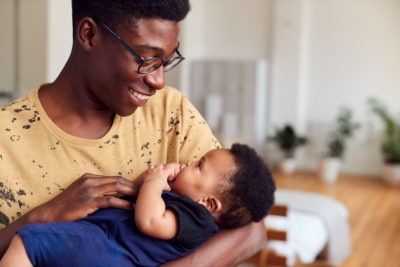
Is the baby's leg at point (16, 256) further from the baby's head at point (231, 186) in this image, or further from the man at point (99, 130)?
the baby's head at point (231, 186)

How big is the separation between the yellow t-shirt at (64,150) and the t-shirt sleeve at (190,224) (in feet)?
0.63

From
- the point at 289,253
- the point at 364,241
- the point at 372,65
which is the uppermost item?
the point at 372,65

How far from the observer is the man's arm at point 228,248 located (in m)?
1.36

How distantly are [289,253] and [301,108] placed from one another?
5521mm

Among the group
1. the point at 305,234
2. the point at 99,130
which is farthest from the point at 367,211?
the point at 99,130

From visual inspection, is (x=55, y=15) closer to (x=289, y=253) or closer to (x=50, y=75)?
(x=50, y=75)

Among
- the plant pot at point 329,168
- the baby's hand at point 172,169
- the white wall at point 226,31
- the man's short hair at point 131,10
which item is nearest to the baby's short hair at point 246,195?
the baby's hand at point 172,169

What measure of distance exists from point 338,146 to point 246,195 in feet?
23.6

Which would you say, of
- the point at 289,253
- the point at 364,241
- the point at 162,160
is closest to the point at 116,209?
the point at 162,160

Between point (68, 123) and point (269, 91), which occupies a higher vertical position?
point (68, 123)

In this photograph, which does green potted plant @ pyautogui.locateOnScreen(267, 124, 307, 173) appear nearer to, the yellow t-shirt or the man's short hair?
the yellow t-shirt

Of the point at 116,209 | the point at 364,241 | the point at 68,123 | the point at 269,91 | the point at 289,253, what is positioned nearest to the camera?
the point at 116,209

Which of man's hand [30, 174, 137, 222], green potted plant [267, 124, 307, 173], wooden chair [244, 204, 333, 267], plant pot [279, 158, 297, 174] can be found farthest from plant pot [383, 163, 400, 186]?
man's hand [30, 174, 137, 222]

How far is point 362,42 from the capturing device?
864cm
